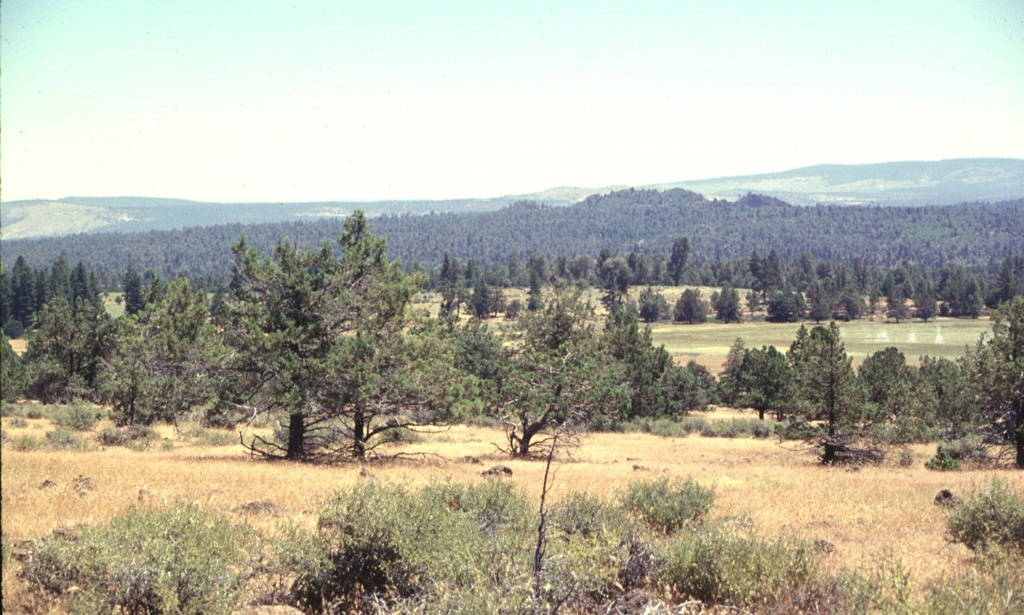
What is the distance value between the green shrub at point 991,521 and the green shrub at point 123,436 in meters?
23.7

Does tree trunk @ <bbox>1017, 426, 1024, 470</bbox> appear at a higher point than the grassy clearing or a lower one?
higher

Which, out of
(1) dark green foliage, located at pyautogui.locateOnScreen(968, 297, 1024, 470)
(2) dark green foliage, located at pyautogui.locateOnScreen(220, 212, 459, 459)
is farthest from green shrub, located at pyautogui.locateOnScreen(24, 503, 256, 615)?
(1) dark green foliage, located at pyautogui.locateOnScreen(968, 297, 1024, 470)

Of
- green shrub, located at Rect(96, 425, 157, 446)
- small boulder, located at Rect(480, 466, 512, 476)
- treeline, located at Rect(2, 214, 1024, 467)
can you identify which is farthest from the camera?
green shrub, located at Rect(96, 425, 157, 446)

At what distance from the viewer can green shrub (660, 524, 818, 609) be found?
27.9 ft

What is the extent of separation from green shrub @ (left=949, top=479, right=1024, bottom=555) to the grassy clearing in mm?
81157

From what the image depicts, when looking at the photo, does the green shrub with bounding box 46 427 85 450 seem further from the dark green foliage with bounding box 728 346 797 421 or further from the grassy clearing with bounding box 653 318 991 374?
the grassy clearing with bounding box 653 318 991 374

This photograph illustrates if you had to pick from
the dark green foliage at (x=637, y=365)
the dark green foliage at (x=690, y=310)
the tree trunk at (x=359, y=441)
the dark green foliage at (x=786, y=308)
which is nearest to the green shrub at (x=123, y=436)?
the tree trunk at (x=359, y=441)

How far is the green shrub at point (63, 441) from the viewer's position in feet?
77.2

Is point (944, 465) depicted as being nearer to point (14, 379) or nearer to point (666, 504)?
point (666, 504)

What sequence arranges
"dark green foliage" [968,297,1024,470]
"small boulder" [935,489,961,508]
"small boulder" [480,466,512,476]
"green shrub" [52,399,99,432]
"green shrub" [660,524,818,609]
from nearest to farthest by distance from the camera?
"green shrub" [660,524,818,609] < "small boulder" [935,489,961,508] < "small boulder" [480,466,512,476] < "dark green foliage" [968,297,1024,470] < "green shrub" [52,399,99,432]

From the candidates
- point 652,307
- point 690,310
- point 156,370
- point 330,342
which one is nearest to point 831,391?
point 330,342

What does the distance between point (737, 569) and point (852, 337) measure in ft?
408

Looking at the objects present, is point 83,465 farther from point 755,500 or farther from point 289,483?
point 755,500

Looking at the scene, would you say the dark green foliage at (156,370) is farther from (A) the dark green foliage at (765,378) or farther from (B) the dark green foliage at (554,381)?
(A) the dark green foliage at (765,378)
